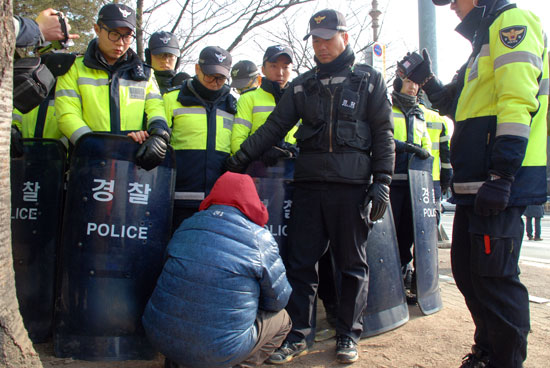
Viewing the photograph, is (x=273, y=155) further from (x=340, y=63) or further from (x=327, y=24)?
(x=327, y=24)

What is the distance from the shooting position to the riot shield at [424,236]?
A: 374cm

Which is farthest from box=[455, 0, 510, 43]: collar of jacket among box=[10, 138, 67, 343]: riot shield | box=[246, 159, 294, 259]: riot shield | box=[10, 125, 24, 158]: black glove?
box=[10, 125, 24, 158]: black glove

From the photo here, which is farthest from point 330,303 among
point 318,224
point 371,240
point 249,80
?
point 249,80

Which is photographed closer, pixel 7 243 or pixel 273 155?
pixel 7 243

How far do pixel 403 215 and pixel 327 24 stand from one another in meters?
2.02

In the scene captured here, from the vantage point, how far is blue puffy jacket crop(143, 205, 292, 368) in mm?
2133

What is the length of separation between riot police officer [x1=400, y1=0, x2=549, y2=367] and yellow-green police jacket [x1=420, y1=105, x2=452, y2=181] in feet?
9.21

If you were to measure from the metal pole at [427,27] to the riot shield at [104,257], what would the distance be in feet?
19.9

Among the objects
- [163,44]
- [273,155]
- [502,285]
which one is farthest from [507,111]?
[163,44]

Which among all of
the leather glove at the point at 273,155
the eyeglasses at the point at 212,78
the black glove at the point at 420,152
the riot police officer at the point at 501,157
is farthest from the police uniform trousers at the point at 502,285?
the eyeglasses at the point at 212,78

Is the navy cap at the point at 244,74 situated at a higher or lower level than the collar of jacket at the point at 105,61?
higher

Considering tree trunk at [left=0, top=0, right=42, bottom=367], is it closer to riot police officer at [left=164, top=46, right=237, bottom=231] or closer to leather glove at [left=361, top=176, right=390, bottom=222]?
riot police officer at [left=164, top=46, right=237, bottom=231]

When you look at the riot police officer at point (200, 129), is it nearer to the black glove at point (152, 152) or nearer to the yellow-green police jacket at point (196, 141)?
the yellow-green police jacket at point (196, 141)

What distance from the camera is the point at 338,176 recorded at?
2.87 meters
